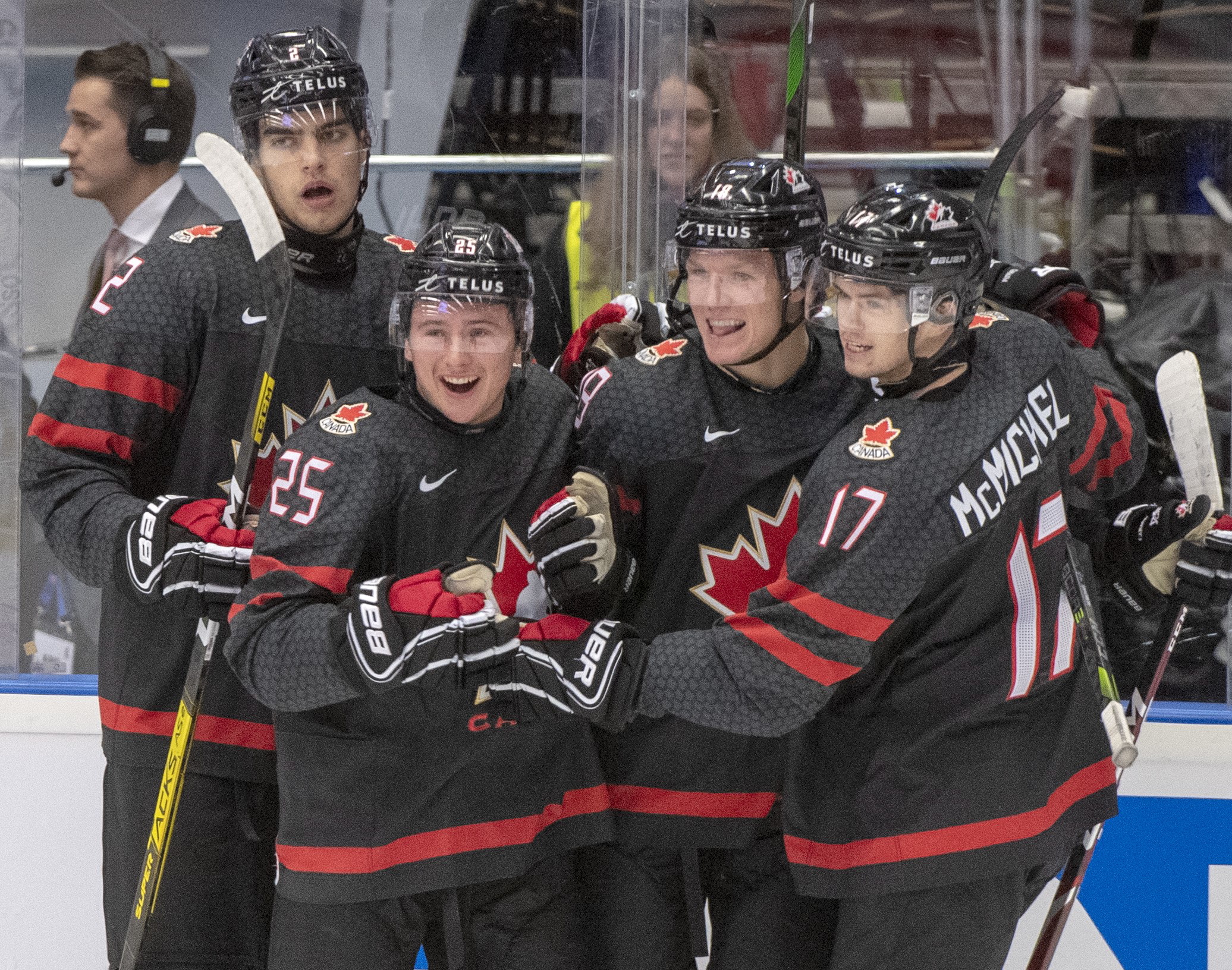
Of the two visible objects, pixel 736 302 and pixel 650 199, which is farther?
pixel 650 199

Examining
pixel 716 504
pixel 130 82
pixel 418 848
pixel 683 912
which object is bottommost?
pixel 683 912

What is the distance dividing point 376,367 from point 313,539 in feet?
1.40

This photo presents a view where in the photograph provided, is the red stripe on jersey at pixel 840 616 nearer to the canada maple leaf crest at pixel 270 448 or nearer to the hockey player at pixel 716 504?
the hockey player at pixel 716 504

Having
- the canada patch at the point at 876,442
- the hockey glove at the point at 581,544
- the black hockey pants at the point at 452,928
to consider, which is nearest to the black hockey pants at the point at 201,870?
the black hockey pants at the point at 452,928

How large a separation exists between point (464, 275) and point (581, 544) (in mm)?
374

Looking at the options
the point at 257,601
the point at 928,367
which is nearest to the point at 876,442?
the point at 928,367

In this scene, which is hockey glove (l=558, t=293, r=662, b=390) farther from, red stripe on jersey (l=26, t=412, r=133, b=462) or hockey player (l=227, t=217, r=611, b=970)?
red stripe on jersey (l=26, t=412, r=133, b=462)

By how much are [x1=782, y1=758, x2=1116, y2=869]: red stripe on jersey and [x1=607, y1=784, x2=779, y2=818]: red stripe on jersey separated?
10 cm

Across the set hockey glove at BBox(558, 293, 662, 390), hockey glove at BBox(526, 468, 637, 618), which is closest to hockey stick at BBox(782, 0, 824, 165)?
hockey glove at BBox(558, 293, 662, 390)

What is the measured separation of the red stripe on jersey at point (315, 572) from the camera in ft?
5.49

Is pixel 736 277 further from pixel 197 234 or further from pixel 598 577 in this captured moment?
pixel 197 234

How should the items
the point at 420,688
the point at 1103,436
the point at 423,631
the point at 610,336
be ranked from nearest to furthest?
1. the point at 423,631
2. the point at 420,688
3. the point at 1103,436
4. the point at 610,336

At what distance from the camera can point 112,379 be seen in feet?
6.35

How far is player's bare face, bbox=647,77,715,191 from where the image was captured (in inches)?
106
